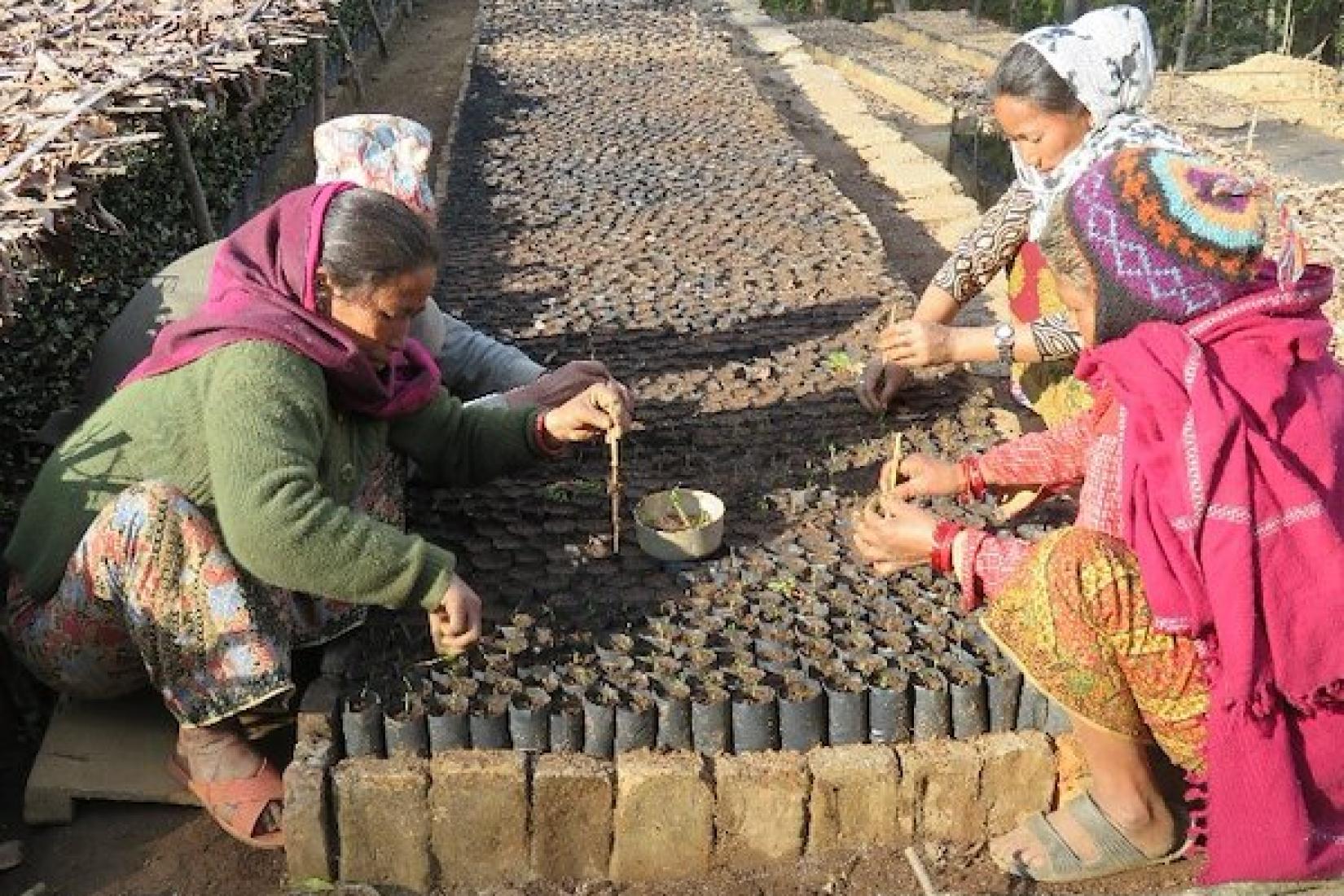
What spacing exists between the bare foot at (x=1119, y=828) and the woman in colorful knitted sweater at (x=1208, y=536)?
0.11 metres

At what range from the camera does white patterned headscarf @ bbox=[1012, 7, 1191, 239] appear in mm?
3541

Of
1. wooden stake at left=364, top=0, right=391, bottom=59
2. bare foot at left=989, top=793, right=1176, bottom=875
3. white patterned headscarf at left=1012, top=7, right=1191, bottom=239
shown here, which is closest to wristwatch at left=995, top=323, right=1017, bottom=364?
white patterned headscarf at left=1012, top=7, right=1191, bottom=239

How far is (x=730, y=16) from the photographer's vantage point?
14.8m

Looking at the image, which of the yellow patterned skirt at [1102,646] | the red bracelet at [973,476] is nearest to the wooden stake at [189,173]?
the red bracelet at [973,476]

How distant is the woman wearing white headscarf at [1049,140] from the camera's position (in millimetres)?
3551

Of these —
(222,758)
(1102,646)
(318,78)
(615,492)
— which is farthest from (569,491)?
(318,78)

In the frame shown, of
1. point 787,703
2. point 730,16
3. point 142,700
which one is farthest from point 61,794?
point 730,16

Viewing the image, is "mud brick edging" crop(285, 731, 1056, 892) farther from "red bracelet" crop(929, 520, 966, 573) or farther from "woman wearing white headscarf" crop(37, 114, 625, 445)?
"woman wearing white headscarf" crop(37, 114, 625, 445)

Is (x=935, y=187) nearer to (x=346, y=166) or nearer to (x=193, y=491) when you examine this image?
(x=346, y=166)

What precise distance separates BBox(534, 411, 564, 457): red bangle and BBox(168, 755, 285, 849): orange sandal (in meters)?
0.99

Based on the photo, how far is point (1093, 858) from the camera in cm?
260

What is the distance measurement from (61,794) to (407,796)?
2.61 feet

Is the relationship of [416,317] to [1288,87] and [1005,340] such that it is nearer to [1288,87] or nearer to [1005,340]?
[1005,340]

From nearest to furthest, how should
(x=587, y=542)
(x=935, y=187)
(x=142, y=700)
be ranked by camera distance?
(x=142, y=700), (x=587, y=542), (x=935, y=187)
